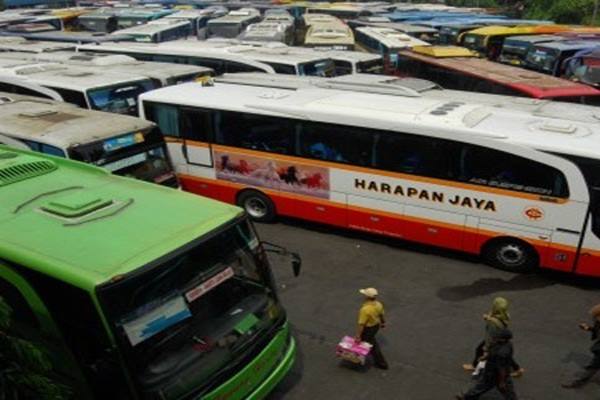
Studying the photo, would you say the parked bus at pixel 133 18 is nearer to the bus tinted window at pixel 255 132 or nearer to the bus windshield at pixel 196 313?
the bus tinted window at pixel 255 132

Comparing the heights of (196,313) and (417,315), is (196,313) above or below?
above

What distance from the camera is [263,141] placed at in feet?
38.5

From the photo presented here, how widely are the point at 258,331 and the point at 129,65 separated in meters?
14.7

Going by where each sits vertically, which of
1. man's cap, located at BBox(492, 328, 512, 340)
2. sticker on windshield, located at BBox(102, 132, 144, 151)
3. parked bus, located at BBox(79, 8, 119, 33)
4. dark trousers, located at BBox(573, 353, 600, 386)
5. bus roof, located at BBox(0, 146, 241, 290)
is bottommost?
parked bus, located at BBox(79, 8, 119, 33)

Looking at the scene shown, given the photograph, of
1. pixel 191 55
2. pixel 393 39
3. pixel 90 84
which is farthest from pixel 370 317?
pixel 393 39

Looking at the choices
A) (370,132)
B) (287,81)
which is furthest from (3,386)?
(287,81)

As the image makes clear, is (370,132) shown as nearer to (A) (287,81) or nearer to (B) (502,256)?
(B) (502,256)

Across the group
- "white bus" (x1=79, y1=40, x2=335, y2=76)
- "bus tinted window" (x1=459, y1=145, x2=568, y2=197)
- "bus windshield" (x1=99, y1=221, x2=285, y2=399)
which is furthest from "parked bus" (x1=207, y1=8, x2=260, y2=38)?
"bus windshield" (x1=99, y1=221, x2=285, y2=399)

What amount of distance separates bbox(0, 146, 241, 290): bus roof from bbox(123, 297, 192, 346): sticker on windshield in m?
0.47

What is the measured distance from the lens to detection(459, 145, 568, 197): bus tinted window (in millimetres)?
9195

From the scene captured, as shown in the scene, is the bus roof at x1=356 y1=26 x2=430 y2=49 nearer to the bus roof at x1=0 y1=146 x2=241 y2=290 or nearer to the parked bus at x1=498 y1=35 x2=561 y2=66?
the parked bus at x1=498 y1=35 x2=561 y2=66

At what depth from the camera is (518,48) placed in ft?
82.9

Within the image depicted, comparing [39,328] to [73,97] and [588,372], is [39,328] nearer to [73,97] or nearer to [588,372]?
[588,372]

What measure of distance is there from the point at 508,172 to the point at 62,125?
781 centimetres
